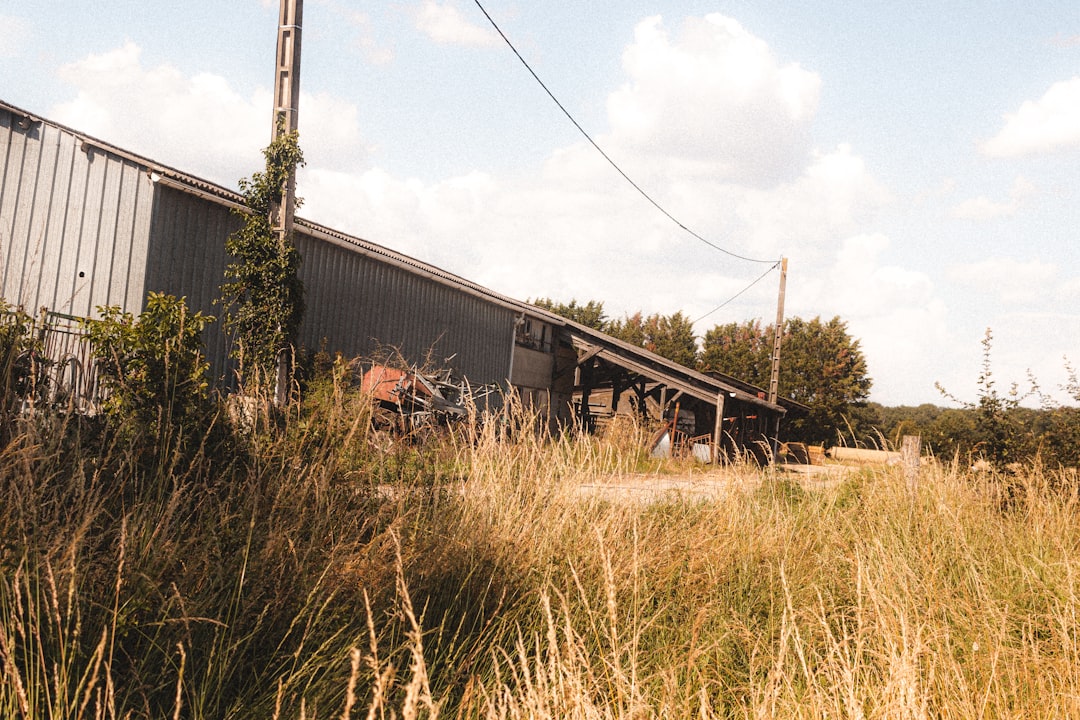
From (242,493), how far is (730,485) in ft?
13.4

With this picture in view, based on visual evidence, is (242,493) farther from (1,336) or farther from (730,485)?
(730,485)

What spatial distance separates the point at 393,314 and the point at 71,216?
6900 mm

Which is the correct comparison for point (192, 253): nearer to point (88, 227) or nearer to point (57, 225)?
point (88, 227)

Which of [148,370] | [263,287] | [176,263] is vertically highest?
[176,263]

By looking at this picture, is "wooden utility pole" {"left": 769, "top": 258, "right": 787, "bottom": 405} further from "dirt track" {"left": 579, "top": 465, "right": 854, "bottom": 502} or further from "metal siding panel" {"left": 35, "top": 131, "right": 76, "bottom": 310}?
"metal siding panel" {"left": 35, "top": 131, "right": 76, "bottom": 310}

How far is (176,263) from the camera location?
12430 millimetres

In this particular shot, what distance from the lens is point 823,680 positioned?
12.2ft

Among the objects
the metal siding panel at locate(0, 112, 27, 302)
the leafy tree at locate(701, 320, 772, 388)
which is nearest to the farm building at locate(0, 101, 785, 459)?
the metal siding panel at locate(0, 112, 27, 302)

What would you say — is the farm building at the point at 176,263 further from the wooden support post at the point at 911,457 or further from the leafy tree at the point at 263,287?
the wooden support post at the point at 911,457

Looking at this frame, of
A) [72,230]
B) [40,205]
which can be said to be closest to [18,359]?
[72,230]

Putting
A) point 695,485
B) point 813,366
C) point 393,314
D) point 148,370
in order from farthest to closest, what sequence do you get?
point 813,366 → point 393,314 → point 695,485 → point 148,370

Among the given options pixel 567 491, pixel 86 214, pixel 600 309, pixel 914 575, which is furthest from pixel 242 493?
pixel 600 309

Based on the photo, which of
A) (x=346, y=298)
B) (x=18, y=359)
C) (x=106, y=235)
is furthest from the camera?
(x=346, y=298)

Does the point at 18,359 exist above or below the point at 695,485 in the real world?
above
